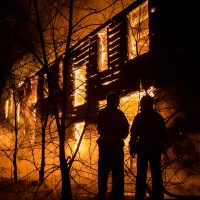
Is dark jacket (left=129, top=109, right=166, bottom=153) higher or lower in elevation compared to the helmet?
lower

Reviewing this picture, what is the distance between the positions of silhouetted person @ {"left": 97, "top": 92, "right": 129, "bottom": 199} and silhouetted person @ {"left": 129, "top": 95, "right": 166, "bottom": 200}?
0.30m

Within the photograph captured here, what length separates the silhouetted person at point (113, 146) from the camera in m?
5.90

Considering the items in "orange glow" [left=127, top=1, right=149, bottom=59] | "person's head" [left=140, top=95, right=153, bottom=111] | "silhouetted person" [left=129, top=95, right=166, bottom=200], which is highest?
"orange glow" [left=127, top=1, right=149, bottom=59]

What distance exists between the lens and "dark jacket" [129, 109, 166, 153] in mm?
5680

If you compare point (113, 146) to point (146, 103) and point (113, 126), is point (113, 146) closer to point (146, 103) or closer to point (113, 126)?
point (113, 126)

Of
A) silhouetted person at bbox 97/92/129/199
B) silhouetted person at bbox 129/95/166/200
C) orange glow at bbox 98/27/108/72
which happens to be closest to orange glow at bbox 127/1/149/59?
orange glow at bbox 98/27/108/72

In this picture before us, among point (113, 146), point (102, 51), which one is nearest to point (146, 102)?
point (113, 146)

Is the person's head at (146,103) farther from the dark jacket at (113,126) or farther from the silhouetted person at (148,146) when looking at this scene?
the dark jacket at (113,126)

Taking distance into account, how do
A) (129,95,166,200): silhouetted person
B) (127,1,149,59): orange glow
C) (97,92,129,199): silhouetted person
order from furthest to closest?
(127,1,149,59): orange glow
(97,92,129,199): silhouetted person
(129,95,166,200): silhouetted person

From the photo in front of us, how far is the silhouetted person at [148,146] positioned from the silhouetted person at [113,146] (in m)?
0.30

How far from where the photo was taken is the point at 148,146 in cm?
566

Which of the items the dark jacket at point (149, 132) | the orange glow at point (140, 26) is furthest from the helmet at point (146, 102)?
the orange glow at point (140, 26)

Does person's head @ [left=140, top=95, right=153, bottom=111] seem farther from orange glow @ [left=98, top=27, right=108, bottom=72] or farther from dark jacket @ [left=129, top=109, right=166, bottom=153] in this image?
orange glow @ [left=98, top=27, right=108, bottom=72]

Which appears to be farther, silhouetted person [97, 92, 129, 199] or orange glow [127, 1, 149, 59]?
orange glow [127, 1, 149, 59]
